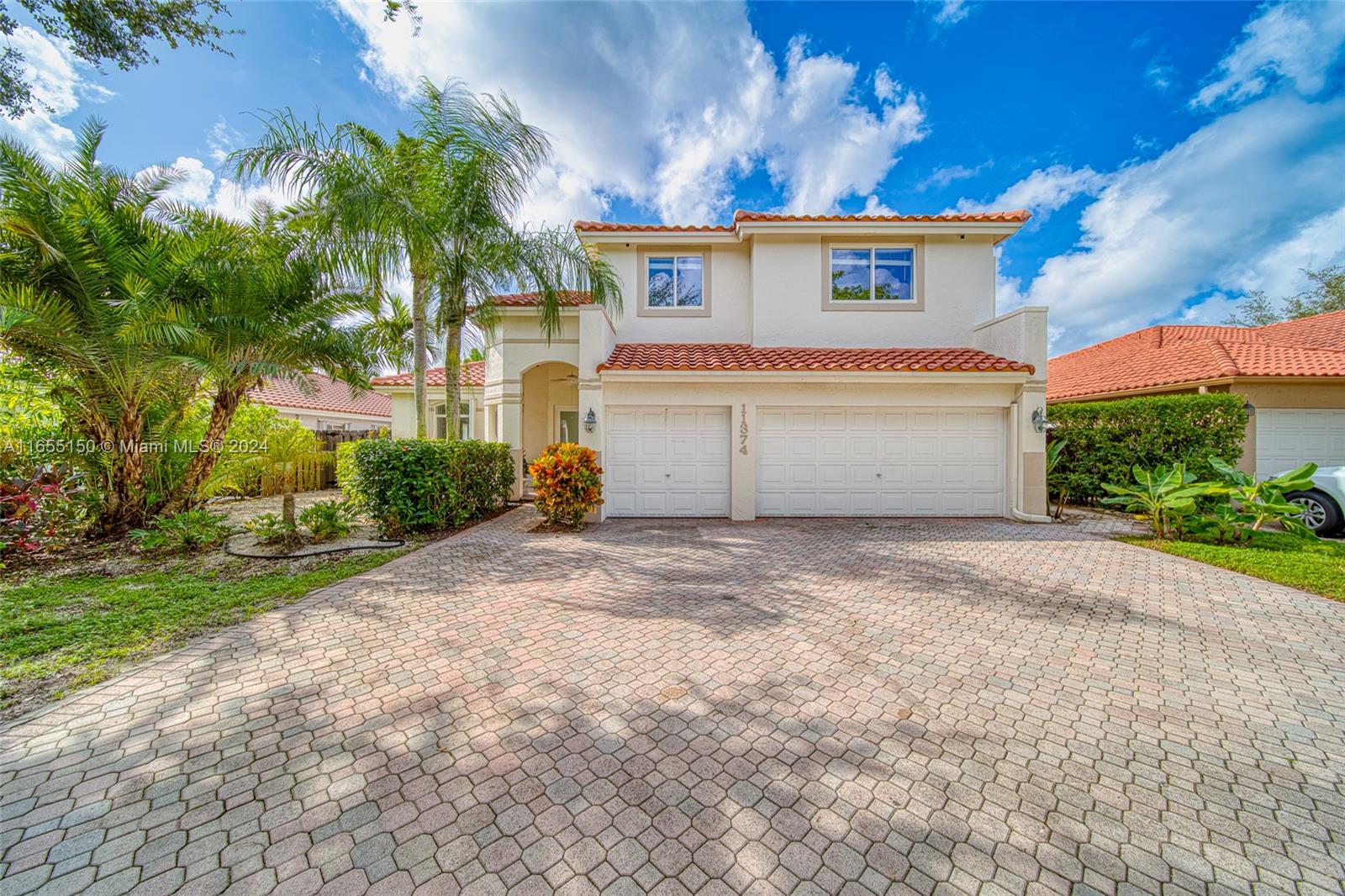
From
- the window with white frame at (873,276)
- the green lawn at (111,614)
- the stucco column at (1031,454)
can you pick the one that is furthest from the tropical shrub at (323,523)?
the stucco column at (1031,454)

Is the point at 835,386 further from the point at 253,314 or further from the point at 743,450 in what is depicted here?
the point at 253,314

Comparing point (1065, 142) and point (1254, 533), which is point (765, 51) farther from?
point (1254, 533)

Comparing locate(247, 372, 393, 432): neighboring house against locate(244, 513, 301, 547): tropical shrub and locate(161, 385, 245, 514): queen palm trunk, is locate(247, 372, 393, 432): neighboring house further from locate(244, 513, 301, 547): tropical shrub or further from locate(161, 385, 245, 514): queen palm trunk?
locate(244, 513, 301, 547): tropical shrub

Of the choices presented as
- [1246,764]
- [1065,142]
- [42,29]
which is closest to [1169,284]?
[1065,142]

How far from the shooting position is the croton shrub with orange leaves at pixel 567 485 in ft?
32.4

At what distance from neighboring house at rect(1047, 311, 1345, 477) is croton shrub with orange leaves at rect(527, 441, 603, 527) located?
15.8m

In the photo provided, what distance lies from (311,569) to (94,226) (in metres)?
6.57

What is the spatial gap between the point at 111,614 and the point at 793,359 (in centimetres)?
1171

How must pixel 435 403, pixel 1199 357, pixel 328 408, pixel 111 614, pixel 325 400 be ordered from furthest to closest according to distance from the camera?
pixel 325 400, pixel 328 408, pixel 435 403, pixel 1199 357, pixel 111 614

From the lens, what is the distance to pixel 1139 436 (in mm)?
11578

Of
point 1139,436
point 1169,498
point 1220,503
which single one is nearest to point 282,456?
point 1169,498

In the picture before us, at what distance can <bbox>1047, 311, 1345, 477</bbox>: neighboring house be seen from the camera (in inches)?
486

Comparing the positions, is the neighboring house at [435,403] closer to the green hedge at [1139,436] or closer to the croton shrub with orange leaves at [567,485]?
the croton shrub with orange leaves at [567,485]

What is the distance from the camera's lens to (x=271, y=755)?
2982 millimetres
